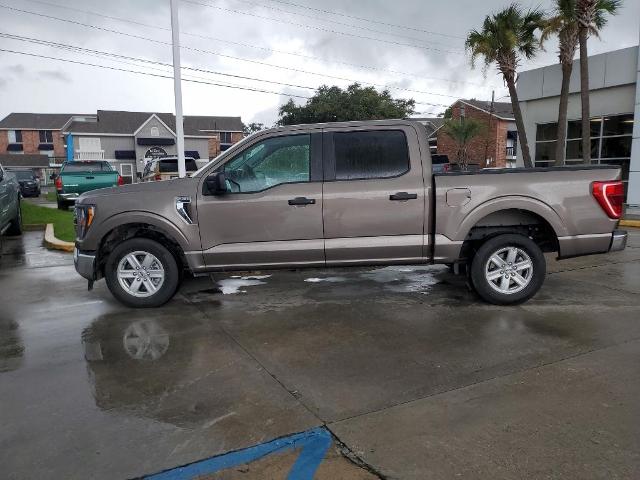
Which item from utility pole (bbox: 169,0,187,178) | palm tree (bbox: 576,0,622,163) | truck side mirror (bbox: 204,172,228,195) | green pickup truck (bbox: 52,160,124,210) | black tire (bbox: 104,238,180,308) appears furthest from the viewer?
green pickup truck (bbox: 52,160,124,210)

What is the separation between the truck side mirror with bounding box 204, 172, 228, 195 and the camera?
5.29 metres

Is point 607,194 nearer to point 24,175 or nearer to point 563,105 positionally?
point 563,105

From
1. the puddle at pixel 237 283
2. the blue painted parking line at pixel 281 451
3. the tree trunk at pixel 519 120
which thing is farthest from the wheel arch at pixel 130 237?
the tree trunk at pixel 519 120

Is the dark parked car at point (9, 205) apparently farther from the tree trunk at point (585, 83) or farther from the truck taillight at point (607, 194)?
the tree trunk at point (585, 83)

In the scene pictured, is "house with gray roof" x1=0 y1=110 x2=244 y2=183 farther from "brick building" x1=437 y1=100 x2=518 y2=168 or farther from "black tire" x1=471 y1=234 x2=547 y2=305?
"black tire" x1=471 y1=234 x2=547 y2=305

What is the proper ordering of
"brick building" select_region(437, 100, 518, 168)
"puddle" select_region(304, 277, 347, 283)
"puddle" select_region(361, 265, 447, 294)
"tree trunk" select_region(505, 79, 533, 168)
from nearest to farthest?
1. "puddle" select_region(361, 265, 447, 294)
2. "puddle" select_region(304, 277, 347, 283)
3. "tree trunk" select_region(505, 79, 533, 168)
4. "brick building" select_region(437, 100, 518, 168)

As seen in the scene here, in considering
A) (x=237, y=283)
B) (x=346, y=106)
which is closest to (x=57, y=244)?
(x=237, y=283)

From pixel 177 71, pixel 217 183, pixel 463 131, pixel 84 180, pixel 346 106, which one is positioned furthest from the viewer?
pixel 346 106

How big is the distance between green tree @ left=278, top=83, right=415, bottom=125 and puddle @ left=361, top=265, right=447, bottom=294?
45.6m

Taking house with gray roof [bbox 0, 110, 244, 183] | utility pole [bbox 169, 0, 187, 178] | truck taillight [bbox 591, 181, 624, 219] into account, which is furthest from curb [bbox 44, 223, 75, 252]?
house with gray roof [bbox 0, 110, 244, 183]

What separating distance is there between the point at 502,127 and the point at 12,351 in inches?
1712

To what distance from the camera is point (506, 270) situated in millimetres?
5641

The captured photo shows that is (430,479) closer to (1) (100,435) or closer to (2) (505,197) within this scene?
(1) (100,435)

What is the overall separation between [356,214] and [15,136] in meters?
78.6
